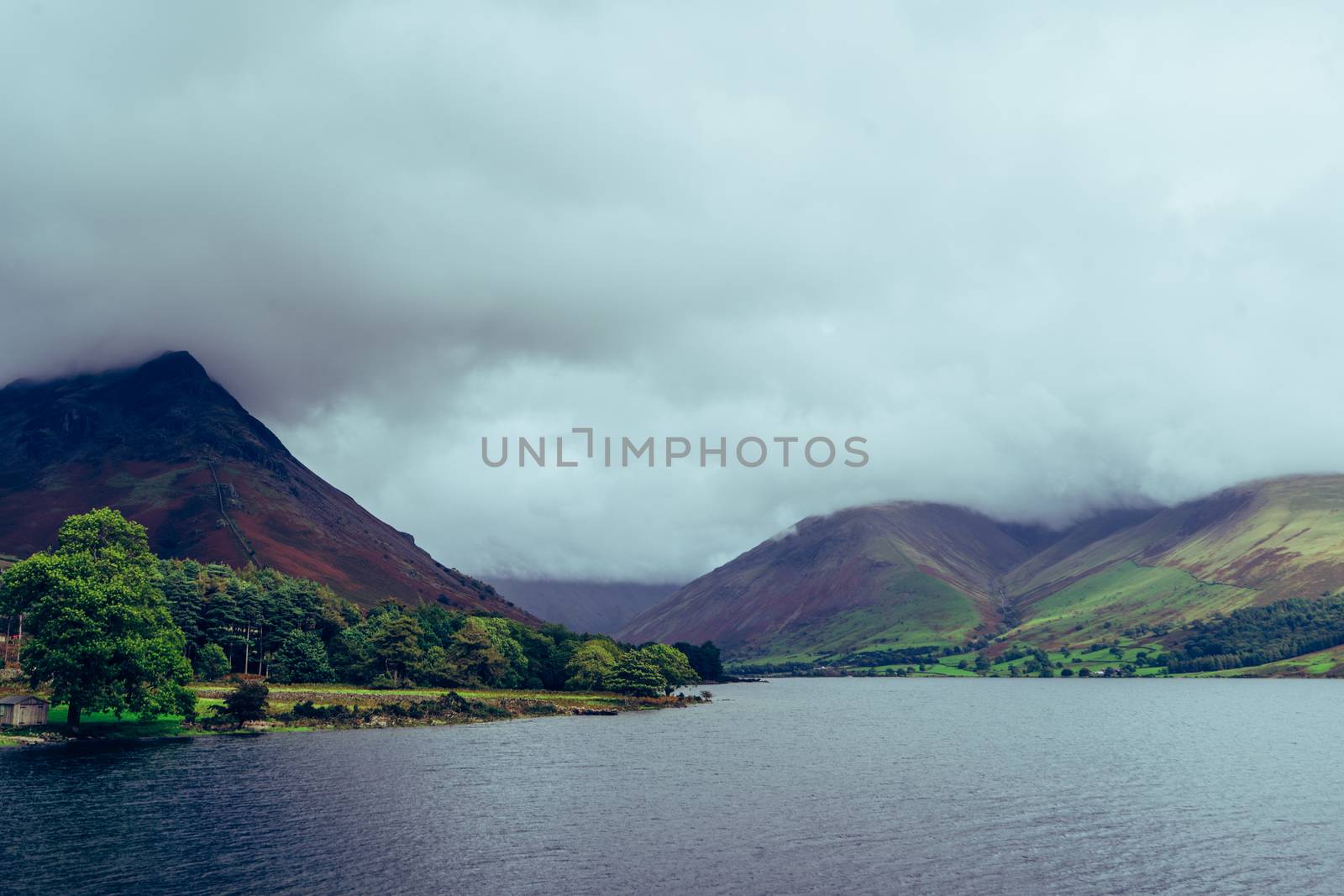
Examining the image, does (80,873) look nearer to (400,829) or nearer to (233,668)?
(400,829)

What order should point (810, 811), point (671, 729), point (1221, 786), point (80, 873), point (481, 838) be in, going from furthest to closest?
1. point (671, 729)
2. point (1221, 786)
3. point (810, 811)
4. point (481, 838)
5. point (80, 873)

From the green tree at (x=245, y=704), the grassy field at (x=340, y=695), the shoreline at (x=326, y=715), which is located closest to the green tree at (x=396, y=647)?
the grassy field at (x=340, y=695)

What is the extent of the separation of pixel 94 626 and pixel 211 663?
193 feet

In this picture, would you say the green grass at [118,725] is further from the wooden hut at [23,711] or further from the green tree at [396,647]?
the green tree at [396,647]

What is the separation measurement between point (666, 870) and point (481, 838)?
56.8ft

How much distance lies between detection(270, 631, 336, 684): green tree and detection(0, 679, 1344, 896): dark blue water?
179 feet

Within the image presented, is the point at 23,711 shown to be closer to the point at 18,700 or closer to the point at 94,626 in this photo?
the point at 18,700

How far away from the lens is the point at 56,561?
395 ft

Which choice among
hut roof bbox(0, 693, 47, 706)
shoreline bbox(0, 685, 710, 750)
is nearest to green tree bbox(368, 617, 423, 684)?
shoreline bbox(0, 685, 710, 750)

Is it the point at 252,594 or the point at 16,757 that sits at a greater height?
the point at 252,594

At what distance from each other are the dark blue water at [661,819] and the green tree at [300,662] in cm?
5467

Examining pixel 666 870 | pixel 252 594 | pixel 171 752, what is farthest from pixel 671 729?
pixel 666 870

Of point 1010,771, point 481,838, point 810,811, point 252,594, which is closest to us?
point 481,838

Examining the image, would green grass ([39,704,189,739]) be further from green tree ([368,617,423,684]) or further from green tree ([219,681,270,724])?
green tree ([368,617,423,684])
